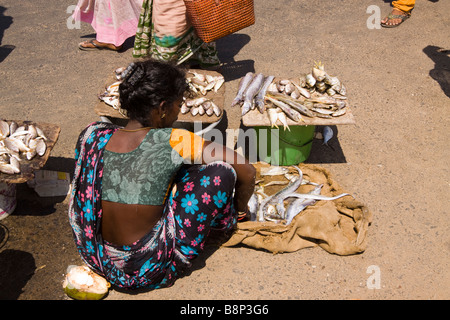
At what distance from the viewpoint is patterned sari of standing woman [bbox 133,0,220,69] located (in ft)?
15.0

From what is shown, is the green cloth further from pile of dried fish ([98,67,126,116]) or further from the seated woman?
pile of dried fish ([98,67,126,116])

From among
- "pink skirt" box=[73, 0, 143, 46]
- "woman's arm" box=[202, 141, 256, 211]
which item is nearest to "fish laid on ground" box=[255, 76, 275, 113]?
"woman's arm" box=[202, 141, 256, 211]

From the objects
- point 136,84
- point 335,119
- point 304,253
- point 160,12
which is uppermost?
point 136,84

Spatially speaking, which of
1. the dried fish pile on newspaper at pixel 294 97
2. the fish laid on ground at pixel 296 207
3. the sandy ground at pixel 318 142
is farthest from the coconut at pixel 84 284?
the dried fish pile on newspaper at pixel 294 97

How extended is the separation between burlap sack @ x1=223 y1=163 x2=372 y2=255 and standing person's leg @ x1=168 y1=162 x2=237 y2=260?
569mm

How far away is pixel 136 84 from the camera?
2.84 metres

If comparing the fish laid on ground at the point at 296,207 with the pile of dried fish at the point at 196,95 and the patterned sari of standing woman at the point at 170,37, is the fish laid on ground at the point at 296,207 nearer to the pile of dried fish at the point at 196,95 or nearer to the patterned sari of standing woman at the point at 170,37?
the pile of dried fish at the point at 196,95

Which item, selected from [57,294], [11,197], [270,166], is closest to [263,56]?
[270,166]

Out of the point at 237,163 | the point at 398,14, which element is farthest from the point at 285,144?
the point at 398,14

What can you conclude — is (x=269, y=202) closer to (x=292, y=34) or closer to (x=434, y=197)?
(x=434, y=197)

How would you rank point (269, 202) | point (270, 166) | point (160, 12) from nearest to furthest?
point (269, 202)
point (270, 166)
point (160, 12)

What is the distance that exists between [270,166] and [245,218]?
2.66ft

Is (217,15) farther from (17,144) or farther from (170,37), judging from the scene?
(17,144)

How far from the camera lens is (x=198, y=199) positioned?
9.80 ft
